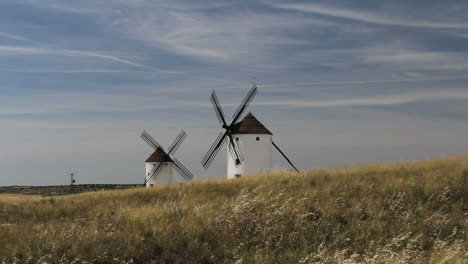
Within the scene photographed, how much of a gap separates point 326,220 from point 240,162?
59.4ft

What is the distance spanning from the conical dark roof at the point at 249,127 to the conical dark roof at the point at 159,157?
12.4 metres

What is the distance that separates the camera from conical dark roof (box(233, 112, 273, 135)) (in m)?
31.5

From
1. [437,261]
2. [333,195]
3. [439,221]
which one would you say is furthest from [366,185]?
[437,261]

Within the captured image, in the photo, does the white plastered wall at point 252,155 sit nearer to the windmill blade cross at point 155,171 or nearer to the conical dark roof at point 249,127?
the conical dark roof at point 249,127

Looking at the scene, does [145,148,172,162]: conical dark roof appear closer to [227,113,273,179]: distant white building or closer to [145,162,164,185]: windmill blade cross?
[145,162,164,185]: windmill blade cross

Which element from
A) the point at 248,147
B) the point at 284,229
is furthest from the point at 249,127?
the point at 284,229

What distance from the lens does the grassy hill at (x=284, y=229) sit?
1055cm

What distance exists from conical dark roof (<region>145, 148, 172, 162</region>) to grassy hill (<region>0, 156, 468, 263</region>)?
2360 centimetres

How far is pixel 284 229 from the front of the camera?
1223 centimetres

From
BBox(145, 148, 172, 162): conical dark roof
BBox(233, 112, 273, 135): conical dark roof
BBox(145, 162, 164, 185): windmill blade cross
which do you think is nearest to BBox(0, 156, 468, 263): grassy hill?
BBox(233, 112, 273, 135): conical dark roof

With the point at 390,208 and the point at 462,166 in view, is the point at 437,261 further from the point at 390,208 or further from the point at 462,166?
the point at 462,166

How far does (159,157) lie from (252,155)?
1452 centimetres

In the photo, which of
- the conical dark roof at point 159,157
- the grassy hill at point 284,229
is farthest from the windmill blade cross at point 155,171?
the grassy hill at point 284,229

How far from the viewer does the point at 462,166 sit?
64.7 ft
